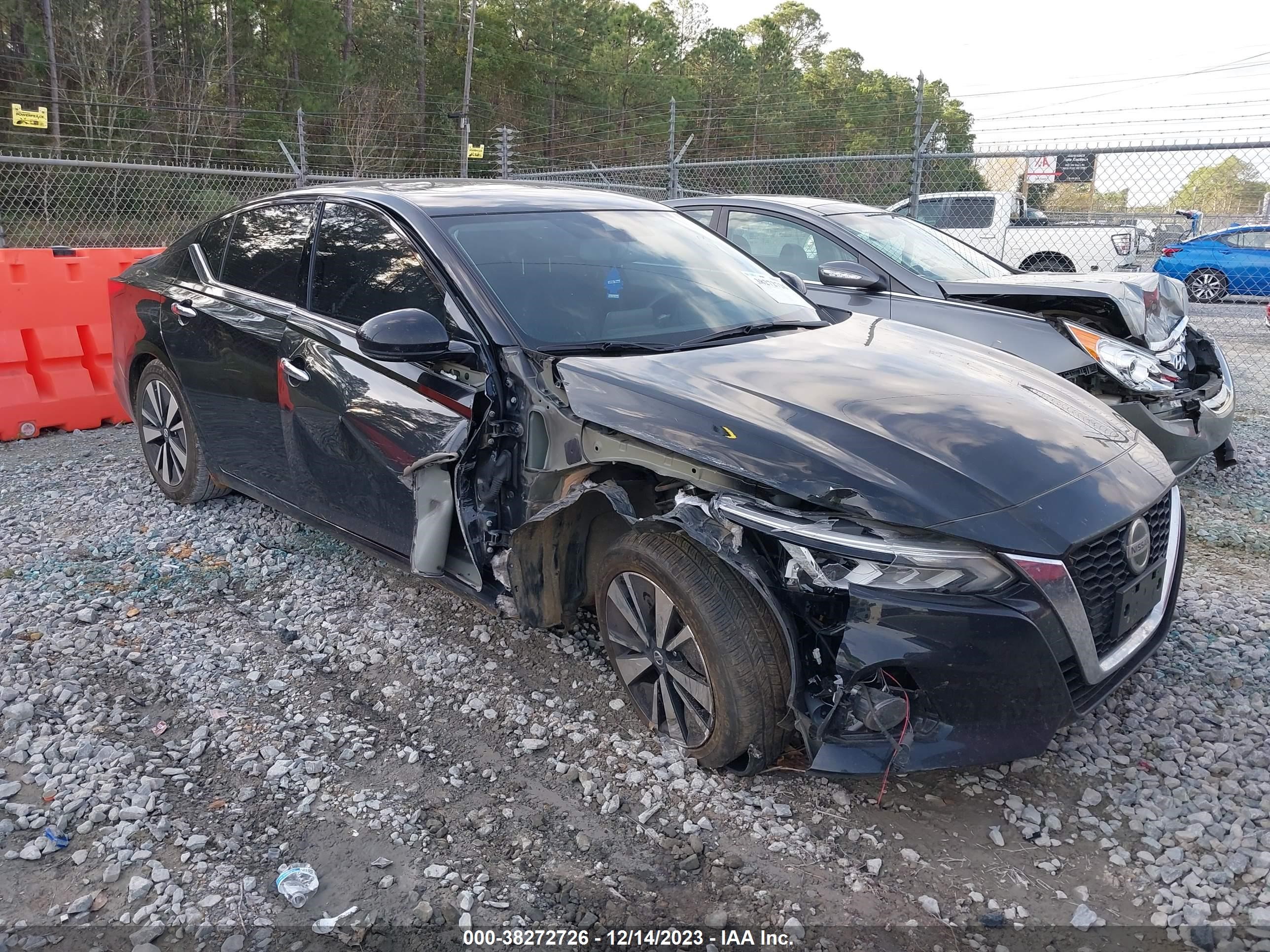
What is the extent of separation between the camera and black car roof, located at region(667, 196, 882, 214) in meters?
6.14

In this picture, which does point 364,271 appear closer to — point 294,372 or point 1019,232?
point 294,372

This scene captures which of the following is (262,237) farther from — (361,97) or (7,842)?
(361,97)

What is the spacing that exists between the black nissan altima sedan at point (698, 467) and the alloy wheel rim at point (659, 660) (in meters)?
0.01

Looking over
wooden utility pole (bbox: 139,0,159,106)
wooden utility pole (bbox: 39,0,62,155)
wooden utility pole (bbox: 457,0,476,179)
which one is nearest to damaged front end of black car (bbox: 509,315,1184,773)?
wooden utility pole (bbox: 39,0,62,155)

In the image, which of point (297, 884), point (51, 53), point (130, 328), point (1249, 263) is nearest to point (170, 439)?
point (130, 328)

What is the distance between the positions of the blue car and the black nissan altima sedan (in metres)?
15.5

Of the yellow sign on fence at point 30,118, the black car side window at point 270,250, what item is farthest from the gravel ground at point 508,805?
the yellow sign on fence at point 30,118

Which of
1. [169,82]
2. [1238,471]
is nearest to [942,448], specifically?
[1238,471]

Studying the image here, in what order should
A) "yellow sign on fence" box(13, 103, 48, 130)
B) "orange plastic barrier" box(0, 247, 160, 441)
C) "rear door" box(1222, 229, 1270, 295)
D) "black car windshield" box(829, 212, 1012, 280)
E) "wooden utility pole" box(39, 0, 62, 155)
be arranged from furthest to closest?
1. "wooden utility pole" box(39, 0, 62, 155)
2. "rear door" box(1222, 229, 1270, 295)
3. "yellow sign on fence" box(13, 103, 48, 130)
4. "orange plastic barrier" box(0, 247, 160, 441)
5. "black car windshield" box(829, 212, 1012, 280)

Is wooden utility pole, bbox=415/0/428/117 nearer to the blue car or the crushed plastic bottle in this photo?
the blue car

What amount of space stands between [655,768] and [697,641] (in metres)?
0.49

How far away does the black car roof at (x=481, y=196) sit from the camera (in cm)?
360

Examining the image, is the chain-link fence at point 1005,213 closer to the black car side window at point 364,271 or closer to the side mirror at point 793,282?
the side mirror at point 793,282

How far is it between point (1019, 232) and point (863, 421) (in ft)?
49.7
